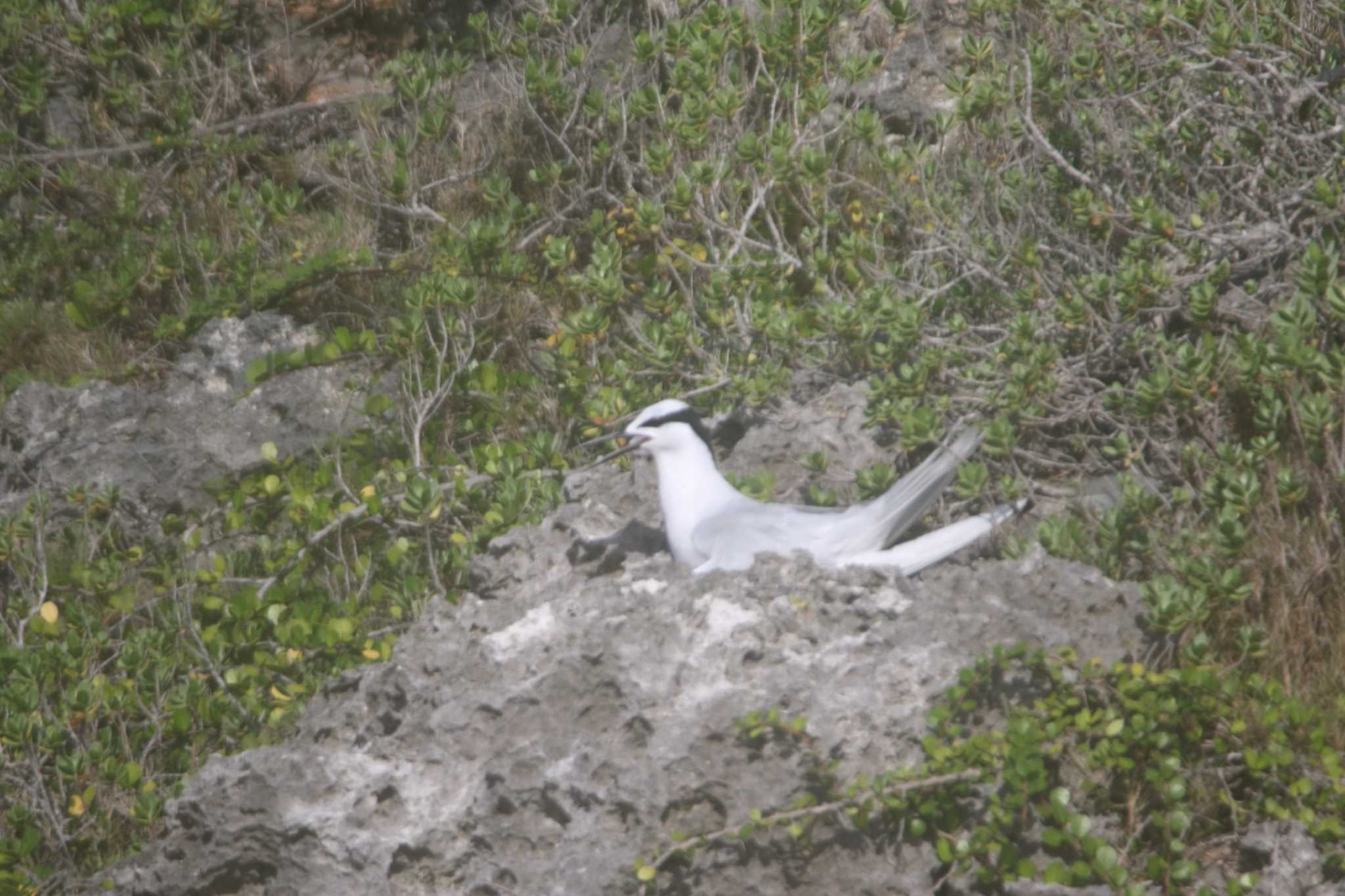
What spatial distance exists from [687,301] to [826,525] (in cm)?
198

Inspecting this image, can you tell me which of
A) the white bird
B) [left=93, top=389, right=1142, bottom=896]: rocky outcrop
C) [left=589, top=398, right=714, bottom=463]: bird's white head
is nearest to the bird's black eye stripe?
[left=589, top=398, right=714, bottom=463]: bird's white head

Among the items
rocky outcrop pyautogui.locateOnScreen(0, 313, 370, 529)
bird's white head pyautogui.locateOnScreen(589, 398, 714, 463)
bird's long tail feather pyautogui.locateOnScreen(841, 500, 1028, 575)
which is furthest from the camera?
rocky outcrop pyautogui.locateOnScreen(0, 313, 370, 529)

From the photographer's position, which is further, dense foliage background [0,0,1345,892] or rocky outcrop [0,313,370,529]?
rocky outcrop [0,313,370,529]

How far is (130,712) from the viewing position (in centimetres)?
414

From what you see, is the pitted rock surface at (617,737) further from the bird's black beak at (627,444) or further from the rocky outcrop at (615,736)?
the bird's black beak at (627,444)

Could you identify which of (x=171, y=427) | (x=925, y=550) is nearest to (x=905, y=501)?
(x=925, y=550)

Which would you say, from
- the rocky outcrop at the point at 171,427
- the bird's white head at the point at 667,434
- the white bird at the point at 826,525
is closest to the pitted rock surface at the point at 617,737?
the white bird at the point at 826,525

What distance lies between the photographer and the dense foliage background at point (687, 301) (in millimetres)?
3205

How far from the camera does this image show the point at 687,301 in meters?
5.14

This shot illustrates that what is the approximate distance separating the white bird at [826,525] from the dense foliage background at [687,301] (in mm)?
304

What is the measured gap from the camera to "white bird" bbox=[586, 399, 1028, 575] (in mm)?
3314

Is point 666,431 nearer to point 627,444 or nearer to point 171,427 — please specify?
point 627,444

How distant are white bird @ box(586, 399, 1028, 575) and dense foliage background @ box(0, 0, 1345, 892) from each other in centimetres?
30

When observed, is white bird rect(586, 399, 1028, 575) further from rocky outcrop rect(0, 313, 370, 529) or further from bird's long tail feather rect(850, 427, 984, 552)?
rocky outcrop rect(0, 313, 370, 529)
